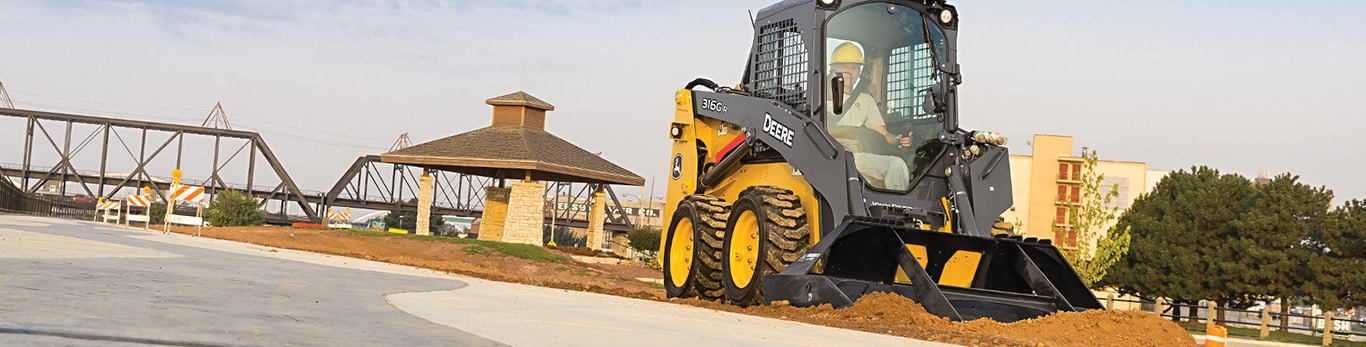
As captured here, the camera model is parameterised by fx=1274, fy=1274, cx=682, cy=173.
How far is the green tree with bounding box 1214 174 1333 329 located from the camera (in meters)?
52.1

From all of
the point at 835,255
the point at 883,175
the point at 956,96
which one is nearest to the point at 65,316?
the point at 835,255

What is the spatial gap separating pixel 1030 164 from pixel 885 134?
92927mm

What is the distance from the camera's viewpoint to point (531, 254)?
31328 millimetres

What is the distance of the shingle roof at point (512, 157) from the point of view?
38531mm

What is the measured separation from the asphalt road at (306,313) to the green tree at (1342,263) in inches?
1627

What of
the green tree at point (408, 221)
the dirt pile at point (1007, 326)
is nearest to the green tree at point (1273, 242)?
the dirt pile at point (1007, 326)

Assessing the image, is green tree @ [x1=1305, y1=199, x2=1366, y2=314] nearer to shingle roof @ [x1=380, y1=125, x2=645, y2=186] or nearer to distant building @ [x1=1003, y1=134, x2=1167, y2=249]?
shingle roof @ [x1=380, y1=125, x2=645, y2=186]

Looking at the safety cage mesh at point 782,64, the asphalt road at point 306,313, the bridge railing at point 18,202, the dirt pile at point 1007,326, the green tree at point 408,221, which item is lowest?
the green tree at point 408,221

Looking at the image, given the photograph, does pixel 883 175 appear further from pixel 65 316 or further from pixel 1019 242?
pixel 65 316

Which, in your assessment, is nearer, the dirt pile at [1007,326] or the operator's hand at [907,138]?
the dirt pile at [1007,326]

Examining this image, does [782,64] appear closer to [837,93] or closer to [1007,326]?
[837,93]

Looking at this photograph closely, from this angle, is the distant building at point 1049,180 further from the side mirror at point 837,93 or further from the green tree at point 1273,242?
the side mirror at point 837,93

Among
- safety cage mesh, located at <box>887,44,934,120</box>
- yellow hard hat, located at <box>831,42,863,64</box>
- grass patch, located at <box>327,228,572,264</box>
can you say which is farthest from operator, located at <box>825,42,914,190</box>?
grass patch, located at <box>327,228,572,264</box>

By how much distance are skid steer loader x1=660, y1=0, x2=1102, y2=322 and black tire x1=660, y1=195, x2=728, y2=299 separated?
3cm
